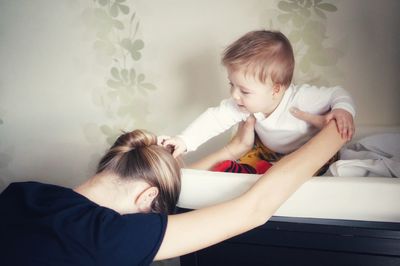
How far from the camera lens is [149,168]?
661 mm

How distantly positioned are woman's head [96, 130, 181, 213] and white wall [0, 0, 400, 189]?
670 millimetres

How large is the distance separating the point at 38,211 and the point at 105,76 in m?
0.90

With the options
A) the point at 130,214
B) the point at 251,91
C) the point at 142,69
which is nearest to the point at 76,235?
the point at 130,214

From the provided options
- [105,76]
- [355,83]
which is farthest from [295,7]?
[105,76]

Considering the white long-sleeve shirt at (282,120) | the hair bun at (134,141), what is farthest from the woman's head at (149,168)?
the white long-sleeve shirt at (282,120)

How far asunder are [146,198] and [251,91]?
0.40 meters

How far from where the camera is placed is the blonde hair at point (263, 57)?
2.79ft

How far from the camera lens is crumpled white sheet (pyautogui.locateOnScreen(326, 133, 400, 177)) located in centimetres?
69

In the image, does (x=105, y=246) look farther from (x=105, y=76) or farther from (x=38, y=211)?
(x=105, y=76)

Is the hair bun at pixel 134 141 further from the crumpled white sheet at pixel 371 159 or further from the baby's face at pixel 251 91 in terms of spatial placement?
the crumpled white sheet at pixel 371 159

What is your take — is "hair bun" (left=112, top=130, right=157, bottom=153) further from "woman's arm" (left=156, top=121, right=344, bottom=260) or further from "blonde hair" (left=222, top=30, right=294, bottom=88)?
"blonde hair" (left=222, top=30, right=294, bottom=88)

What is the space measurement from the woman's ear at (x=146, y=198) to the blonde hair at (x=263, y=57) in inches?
15.6

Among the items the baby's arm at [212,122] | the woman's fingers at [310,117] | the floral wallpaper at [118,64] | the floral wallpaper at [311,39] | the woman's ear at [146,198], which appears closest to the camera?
the woman's ear at [146,198]

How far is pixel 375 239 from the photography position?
581 mm
